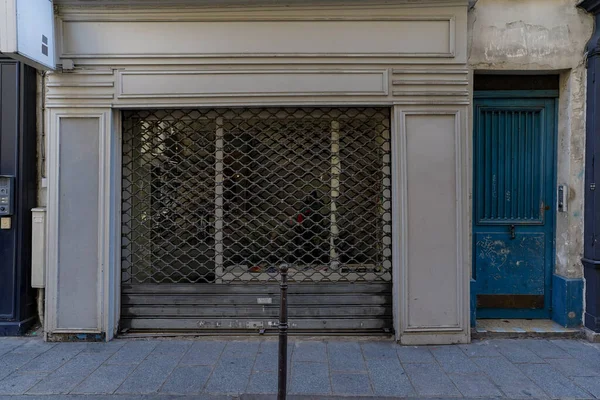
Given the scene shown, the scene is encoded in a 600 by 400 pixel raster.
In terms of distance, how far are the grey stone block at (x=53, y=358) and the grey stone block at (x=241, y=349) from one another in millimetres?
1815

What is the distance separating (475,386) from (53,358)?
4712mm

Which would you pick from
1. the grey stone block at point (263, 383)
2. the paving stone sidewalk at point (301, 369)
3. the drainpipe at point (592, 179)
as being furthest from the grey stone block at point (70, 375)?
the drainpipe at point (592, 179)

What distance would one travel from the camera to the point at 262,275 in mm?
5363

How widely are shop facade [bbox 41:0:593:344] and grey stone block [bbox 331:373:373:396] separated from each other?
1118 millimetres

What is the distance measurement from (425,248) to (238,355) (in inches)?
106

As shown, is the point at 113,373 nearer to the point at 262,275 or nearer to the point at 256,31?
the point at 262,275

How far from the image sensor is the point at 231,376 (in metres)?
4.07

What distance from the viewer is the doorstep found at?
16.6ft

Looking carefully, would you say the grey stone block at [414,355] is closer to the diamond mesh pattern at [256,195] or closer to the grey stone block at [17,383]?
the diamond mesh pattern at [256,195]

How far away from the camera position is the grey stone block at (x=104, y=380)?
3.80 m

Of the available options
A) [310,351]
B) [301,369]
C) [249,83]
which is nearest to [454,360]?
[310,351]

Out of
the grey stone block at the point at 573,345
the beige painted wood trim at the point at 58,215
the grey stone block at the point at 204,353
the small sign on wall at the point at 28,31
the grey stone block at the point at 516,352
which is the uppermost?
→ the small sign on wall at the point at 28,31

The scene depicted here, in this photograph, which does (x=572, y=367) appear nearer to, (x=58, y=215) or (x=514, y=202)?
(x=514, y=202)

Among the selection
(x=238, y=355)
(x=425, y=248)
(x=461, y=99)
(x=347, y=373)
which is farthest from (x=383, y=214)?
(x=238, y=355)
